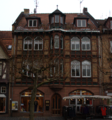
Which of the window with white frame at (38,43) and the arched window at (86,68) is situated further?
the window with white frame at (38,43)

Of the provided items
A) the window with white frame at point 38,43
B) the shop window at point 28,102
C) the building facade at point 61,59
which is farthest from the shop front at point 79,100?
the window with white frame at point 38,43

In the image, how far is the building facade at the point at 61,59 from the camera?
2269cm

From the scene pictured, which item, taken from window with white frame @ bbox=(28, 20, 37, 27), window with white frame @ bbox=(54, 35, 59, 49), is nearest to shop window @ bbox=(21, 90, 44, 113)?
window with white frame @ bbox=(54, 35, 59, 49)

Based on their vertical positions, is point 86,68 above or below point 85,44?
below

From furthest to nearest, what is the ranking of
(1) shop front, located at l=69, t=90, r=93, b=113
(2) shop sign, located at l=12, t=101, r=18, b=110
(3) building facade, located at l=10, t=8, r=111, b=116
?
(1) shop front, located at l=69, t=90, r=93, b=113 → (3) building facade, located at l=10, t=8, r=111, b=116 → (2) shop sign, located at l=12, t=101, r=18, b=110

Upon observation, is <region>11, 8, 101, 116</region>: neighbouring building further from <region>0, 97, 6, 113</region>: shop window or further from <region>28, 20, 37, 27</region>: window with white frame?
<region>0, 97, 6, 113</region>: shop window

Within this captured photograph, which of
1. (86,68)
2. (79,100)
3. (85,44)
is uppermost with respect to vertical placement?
(85,44)

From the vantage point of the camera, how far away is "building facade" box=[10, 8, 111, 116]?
22688mm

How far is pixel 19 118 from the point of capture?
20.9 metres

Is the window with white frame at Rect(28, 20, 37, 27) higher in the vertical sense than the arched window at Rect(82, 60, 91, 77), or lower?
higher

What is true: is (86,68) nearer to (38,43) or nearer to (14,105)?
(38,43)

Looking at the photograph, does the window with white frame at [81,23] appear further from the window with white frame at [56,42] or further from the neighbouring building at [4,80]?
the neighbouring building at [4,80]

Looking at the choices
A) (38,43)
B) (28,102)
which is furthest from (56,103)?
(38,43)

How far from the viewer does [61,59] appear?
2323 cm
